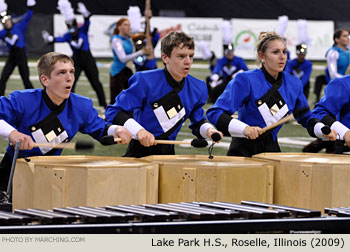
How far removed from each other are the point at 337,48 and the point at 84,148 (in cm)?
838

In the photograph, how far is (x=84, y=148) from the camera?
5.00 meters

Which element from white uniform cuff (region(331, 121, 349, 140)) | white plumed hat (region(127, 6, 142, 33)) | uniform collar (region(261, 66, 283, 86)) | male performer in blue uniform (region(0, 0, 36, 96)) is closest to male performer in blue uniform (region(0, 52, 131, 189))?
uniform collar (region(261, 66, 283, 86))

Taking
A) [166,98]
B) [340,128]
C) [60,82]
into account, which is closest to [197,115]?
[166,98]

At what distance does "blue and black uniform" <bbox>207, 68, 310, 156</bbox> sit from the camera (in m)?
6.10

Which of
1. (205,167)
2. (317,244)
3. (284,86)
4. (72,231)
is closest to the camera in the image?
(72,231)

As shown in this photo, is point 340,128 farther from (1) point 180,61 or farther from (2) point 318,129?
(1) point 180,61

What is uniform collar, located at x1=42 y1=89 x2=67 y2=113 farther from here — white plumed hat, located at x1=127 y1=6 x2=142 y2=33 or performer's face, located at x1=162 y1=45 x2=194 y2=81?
white plumed hat, located at x1=127 y1=6 x2=142 y2=33

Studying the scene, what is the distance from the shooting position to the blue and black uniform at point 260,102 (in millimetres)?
6102

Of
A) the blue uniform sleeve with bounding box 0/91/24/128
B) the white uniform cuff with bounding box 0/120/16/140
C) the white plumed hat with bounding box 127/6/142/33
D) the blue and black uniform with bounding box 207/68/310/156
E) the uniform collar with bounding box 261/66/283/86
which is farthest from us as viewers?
the white plumed hat with bounding box 127/6/142/33

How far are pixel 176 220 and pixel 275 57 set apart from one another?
2.40 meters

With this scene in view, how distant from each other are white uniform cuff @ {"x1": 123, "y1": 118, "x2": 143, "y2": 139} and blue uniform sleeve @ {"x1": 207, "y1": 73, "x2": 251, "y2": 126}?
0.56 meters

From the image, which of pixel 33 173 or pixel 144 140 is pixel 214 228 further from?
pixel 144 140

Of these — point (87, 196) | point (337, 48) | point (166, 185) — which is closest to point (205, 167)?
point (166, 185)

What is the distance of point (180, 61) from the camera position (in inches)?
233
